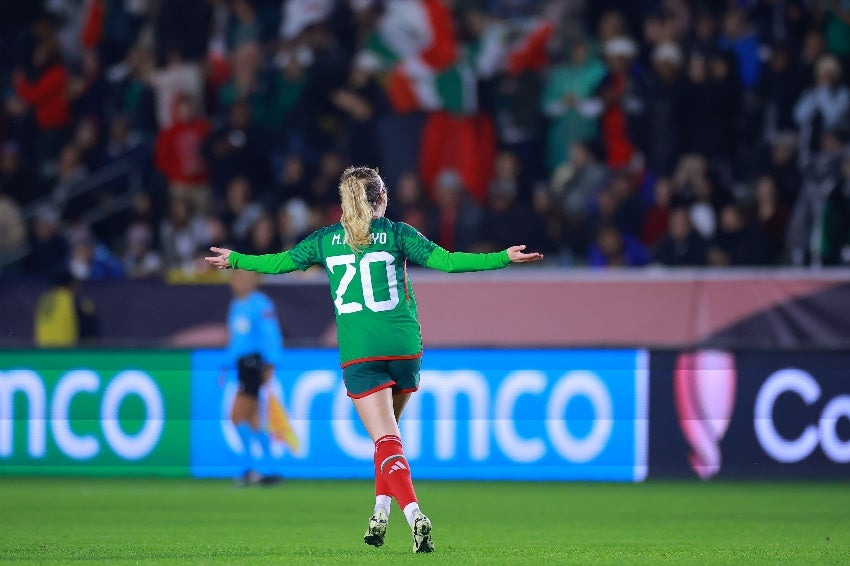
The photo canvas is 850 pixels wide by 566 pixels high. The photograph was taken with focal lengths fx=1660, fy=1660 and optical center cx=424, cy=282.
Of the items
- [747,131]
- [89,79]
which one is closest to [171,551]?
[747,131]

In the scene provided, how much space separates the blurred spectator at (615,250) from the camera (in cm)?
1634

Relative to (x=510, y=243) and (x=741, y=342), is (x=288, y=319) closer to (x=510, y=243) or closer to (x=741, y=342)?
(x=510, y=243)

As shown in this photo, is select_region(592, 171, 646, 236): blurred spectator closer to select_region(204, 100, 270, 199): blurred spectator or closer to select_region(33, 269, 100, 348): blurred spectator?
select_region(204, 100, 270, 199): blurred spectator

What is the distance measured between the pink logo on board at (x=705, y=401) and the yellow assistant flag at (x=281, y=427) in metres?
3.34

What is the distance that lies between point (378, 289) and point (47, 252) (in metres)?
10.9

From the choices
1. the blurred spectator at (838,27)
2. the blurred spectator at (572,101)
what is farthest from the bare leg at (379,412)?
the blurred spectator at (838,27)

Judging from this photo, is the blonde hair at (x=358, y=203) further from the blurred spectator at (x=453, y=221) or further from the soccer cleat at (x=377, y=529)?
the blurred spectator at (x=453, y=221)

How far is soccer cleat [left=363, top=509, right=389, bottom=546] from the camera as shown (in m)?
8.26

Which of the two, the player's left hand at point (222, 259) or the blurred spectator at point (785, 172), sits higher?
the blurred spectator at point (785, 172)

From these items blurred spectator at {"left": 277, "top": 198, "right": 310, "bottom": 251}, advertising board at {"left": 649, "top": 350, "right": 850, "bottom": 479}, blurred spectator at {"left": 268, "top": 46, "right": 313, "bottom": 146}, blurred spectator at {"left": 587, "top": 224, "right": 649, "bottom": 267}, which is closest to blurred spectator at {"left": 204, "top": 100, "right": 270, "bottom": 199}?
blurred spectator at {"left": 268, "top": 46, "right": 313, "bottom": 146}

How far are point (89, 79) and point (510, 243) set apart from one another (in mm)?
6693

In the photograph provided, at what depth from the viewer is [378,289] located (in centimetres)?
842

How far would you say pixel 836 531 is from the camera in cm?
1001

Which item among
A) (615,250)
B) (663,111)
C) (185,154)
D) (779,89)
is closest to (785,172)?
(779,89)
